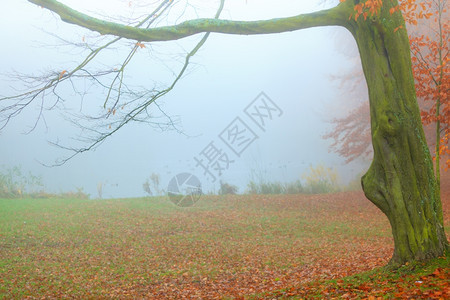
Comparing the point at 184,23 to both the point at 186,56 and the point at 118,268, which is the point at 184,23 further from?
the point at 118,268

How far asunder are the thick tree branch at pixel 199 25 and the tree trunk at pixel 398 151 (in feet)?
1.40

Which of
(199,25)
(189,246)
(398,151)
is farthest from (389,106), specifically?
(189,246)

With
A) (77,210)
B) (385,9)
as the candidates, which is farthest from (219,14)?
(77,210)

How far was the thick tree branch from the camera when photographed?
471cm

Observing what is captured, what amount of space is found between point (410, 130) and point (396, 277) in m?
1.63

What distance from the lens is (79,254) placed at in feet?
25.5

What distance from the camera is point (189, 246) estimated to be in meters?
8.27

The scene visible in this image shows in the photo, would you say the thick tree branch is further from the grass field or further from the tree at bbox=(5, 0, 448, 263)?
the grass field

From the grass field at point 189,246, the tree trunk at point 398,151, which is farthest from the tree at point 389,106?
the grass field at point 189,246

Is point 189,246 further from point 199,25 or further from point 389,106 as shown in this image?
point 389,106

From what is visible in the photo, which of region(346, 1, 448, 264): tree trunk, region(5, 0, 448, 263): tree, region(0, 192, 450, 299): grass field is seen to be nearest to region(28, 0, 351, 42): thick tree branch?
region(5, 0, 448, 263): tree


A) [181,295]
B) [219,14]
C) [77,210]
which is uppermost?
[219,14]

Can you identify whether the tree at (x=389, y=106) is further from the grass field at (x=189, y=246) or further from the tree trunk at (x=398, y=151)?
the grass field at (x=189, y=246)

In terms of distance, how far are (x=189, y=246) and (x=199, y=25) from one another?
4882 millimetres
